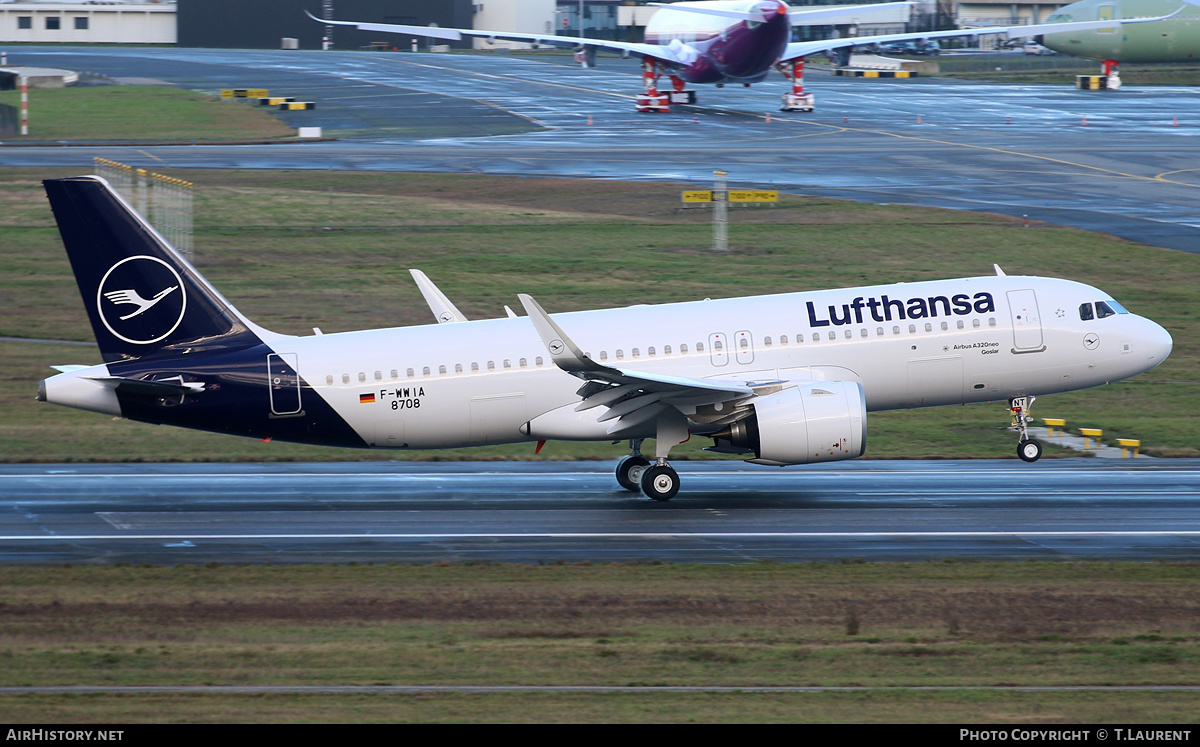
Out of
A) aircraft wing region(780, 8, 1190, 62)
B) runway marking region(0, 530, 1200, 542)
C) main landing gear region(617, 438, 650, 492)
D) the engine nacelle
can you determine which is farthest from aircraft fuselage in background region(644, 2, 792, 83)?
runway marking region(0, 530, 1200, 542)

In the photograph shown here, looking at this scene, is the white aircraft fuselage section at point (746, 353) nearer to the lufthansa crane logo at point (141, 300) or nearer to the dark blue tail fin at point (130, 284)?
the dark blue tail fin at point (130, 284)

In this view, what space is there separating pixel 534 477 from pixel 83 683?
626 inches

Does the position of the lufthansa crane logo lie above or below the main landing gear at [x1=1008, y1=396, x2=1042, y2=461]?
above

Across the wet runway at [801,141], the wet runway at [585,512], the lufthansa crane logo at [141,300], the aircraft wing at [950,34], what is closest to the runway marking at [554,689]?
the wet runway at [585,512]

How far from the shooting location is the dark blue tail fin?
1110 inches

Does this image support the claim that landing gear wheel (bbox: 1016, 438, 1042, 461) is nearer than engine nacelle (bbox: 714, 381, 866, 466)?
No

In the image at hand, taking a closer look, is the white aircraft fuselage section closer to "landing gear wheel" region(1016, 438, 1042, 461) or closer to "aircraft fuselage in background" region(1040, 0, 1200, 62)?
"landing gear wheel" region(1016, 438, 1042, 461)

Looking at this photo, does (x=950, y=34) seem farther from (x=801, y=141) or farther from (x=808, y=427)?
(x=808, y=427)

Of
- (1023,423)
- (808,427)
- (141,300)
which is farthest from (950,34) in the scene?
(141,300)

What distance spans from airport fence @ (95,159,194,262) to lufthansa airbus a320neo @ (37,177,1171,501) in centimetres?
3162

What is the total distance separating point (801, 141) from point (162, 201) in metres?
45.6

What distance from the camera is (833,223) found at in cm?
6506

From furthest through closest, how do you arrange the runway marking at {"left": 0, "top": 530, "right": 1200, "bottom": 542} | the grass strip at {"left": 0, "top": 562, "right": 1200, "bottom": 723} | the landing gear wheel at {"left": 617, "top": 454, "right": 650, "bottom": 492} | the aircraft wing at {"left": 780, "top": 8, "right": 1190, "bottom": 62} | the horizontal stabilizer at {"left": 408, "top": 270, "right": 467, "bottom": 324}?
the aircraft wing at {"left": 780, "top": 8, "right": 1190, "bottom": 62} → the horizontal stabilizer at {"left": 408, "top": 270, "right": 467, "bottom": 324} → the landing gear wheel at {"left": 617, "top": 454, "right": 650, "bottom": 492} → the runway marking at {"left": 0, "top": 530, "right": 1200, "bottom": 542} → the grass strip at {"left": 0, "top": 562, "right": 1200, "bottom": 723}
